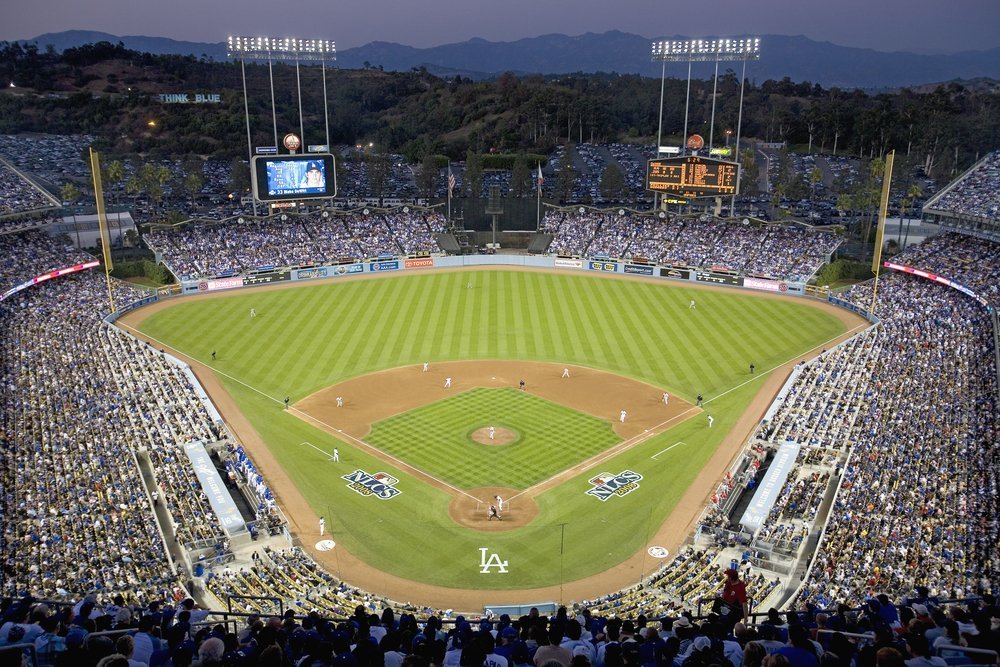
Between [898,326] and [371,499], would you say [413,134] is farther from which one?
[371,499]

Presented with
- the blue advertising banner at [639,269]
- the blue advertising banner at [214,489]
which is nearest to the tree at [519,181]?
the blue advertising banner at [639,269]

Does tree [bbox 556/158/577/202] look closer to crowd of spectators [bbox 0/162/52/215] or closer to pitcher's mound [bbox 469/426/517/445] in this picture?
crowd of spectators [bbox 0/162/52/215]

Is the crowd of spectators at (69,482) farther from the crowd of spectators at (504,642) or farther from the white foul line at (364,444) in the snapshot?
the crowd of spectators at (504,642)

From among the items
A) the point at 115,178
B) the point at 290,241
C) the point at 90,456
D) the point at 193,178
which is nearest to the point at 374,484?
the point at 90,456

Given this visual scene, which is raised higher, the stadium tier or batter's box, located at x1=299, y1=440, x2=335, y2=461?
the stadium tier

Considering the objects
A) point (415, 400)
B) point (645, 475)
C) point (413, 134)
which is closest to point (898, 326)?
point (645, 475)

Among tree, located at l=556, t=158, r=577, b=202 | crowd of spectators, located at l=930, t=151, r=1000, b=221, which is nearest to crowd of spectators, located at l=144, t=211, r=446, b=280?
tree, located at l=556, t=158, r=577, b=202
